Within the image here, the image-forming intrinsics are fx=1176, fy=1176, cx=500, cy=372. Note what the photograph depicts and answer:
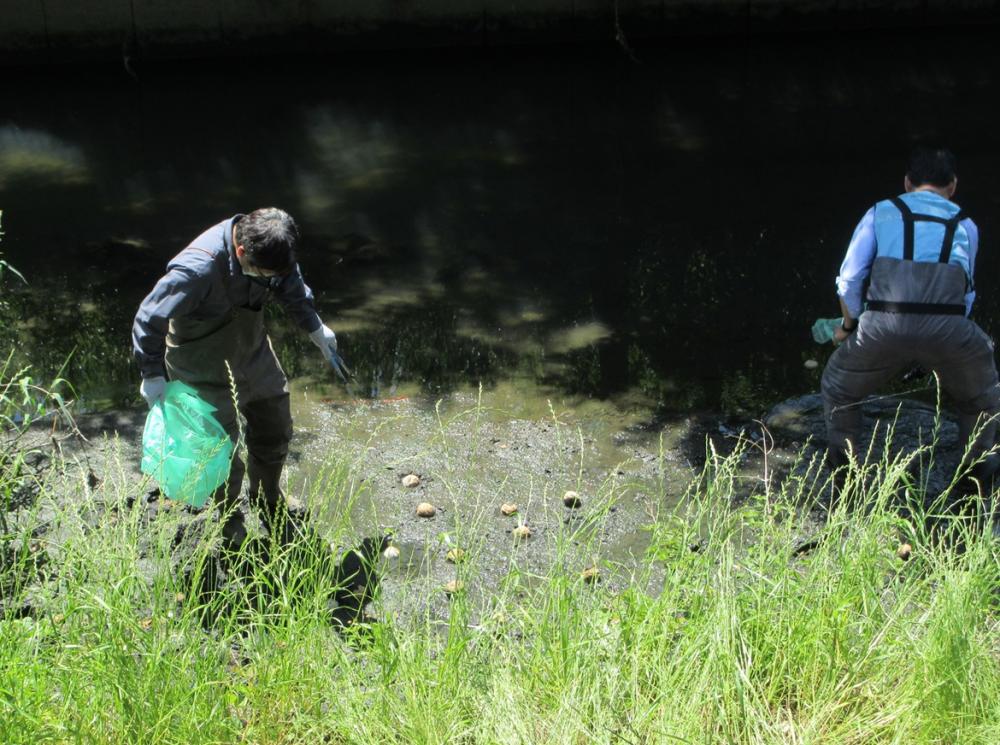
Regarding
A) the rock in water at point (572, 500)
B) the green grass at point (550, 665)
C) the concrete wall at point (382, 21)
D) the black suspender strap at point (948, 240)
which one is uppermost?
the concrete wall at point (382, 21)

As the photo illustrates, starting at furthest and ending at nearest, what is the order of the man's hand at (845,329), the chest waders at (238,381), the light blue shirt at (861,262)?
1. the man's hand at (845,329)
2. the light blue shirt at (861,262)
3. the chest waders at (238,381)

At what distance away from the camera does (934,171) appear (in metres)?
5.08

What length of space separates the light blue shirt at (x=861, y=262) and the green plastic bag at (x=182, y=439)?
107 inches

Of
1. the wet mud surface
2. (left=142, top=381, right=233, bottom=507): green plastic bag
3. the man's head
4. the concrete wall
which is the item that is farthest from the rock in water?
the concrete wall

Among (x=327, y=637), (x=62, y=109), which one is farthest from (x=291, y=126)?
(x=327, y=637)

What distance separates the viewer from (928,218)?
198 inches

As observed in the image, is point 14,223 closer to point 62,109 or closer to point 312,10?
point 62,109

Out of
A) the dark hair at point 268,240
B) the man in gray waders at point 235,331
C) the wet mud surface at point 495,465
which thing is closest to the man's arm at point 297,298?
the man in gray waders at point 235,331

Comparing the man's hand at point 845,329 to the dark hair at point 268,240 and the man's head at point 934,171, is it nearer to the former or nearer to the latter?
the man's head at point 934,171

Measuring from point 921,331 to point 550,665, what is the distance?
8.45ft

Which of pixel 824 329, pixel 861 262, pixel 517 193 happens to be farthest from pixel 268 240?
pixel 517 193

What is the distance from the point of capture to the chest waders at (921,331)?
198 inches

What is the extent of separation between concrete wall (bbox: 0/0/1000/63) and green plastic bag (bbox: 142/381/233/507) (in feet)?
35.1

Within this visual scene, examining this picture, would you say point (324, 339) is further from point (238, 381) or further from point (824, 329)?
point (824, 329)
